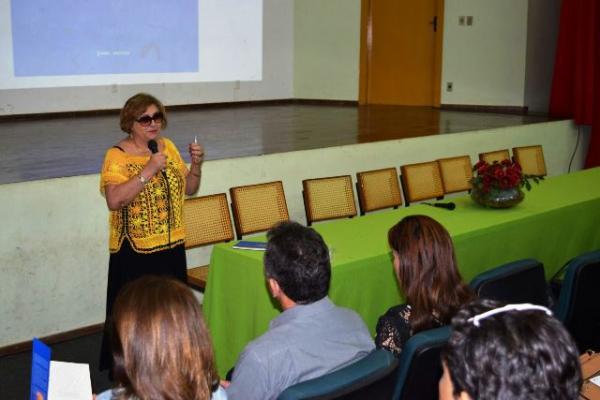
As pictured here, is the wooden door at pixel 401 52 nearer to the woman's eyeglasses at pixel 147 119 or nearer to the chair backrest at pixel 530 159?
the chair backrest at pixel 530 159

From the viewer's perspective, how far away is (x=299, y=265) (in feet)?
7.60

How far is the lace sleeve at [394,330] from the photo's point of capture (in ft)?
8.18

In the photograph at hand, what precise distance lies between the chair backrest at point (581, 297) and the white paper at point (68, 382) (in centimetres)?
204

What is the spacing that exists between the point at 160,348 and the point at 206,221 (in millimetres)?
2921

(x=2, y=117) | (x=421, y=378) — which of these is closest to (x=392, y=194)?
(x=421, y=378)

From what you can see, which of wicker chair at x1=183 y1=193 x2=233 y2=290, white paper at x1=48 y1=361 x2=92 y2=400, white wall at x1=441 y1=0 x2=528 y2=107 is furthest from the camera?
white wall at x1=441 y1=0 x2=528 y2=107

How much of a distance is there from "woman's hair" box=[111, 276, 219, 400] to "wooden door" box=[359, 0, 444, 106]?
8460 mm

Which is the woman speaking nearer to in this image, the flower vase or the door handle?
the flower vase

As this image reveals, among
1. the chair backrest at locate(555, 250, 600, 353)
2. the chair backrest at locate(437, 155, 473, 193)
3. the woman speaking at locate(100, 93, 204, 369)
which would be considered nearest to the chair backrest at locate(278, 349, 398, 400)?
the chair backrest at locate(555, 250, 600, 353)

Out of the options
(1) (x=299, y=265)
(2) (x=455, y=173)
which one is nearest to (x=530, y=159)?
(2) (x=455, y=173)

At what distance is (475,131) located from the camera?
6992mm

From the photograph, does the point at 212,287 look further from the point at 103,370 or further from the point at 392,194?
the point at 392,194

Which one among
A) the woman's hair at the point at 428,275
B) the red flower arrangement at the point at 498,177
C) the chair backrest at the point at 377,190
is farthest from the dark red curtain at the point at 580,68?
the woman's hair at the point at 428,275

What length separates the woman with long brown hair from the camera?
5.11 ft
